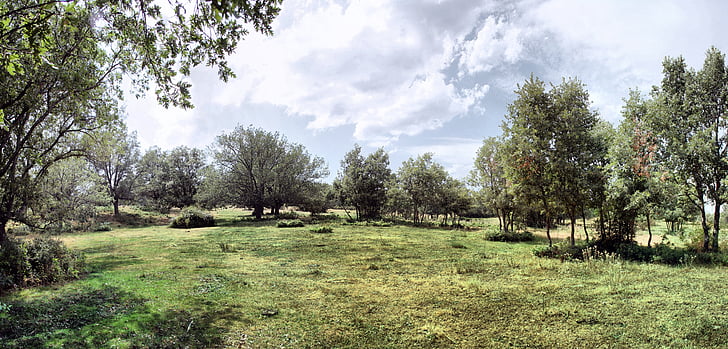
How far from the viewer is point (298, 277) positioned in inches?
396

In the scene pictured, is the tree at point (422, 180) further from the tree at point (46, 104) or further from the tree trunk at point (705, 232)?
the tree at point (46, 104)

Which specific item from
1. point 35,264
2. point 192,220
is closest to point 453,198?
point 192,220

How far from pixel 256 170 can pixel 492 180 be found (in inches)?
1199

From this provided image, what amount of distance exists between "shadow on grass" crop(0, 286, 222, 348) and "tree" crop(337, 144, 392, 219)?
1402 inches

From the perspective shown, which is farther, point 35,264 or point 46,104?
point 46,104

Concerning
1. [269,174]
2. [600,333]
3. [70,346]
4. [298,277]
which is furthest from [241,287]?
[269,174]

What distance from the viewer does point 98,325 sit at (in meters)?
5.75

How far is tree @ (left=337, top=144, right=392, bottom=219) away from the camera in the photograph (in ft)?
139

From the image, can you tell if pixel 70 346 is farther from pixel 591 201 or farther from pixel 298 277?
pixel 591 201

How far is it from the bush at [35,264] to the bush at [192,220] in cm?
2216

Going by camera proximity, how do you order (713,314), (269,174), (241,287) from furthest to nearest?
(269,174) < (241,287) < (713,314)

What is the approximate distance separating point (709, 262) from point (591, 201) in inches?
169

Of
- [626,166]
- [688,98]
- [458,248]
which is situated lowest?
[458,248]

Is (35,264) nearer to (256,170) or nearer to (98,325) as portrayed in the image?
(98,325)
